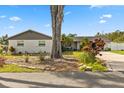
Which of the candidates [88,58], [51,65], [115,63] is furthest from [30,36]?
[51,65]

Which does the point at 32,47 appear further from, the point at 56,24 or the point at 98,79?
the point at 98,79

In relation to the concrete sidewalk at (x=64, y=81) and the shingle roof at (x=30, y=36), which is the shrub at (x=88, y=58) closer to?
the concrete sidewalk at (x=64, y=81)

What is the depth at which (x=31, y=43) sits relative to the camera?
1331 inches

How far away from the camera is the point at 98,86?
348 inches

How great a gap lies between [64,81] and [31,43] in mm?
24479

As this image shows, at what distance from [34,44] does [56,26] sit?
14.1 m

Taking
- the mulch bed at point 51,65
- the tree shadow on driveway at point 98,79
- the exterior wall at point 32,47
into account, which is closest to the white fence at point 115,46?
the exterior wall at point 32,47

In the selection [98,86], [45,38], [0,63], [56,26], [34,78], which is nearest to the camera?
[98,86]

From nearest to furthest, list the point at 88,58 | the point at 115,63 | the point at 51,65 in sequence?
the point at 51,65 → the point at 88,58 → the point at 115,63

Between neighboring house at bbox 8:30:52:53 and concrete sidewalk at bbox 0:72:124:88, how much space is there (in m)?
22.5
